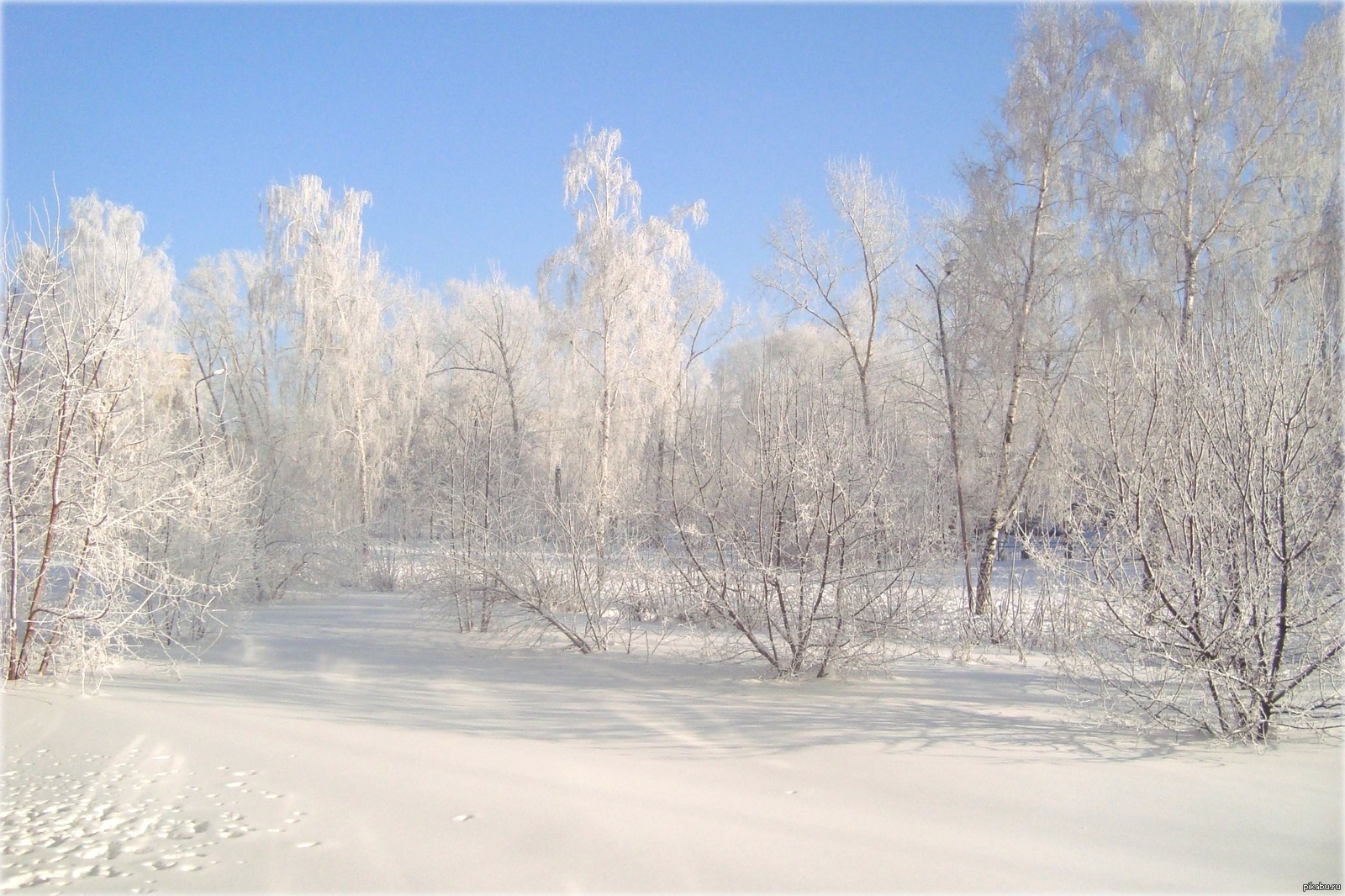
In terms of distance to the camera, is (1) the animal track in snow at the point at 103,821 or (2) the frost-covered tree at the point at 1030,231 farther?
(2) the frost-covered tree at the point at 1030,231

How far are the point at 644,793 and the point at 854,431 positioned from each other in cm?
445

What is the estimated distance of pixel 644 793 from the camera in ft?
16.5

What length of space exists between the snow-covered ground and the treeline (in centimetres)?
85

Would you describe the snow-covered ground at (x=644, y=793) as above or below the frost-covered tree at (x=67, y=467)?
below

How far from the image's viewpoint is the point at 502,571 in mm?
10742

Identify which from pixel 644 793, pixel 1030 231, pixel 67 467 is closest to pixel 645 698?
pixel 644 793

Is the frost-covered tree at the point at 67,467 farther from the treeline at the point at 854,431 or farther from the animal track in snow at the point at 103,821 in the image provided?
the animal track in snow at the point at 103,821

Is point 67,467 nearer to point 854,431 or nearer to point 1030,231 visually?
point 854,431

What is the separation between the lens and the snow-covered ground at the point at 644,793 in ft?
13.0

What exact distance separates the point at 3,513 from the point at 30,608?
916 mm

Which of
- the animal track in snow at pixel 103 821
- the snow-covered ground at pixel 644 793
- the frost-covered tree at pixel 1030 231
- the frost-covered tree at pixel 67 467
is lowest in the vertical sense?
the animal track in snow at pixel 103 821

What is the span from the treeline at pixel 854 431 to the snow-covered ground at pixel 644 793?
2.80ft

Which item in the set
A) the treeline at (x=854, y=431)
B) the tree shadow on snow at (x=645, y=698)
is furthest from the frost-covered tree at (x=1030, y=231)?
the tree shadow on snow at (x=645, y=698)

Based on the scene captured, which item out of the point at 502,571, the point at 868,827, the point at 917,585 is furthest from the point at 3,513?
the point at 917,585
